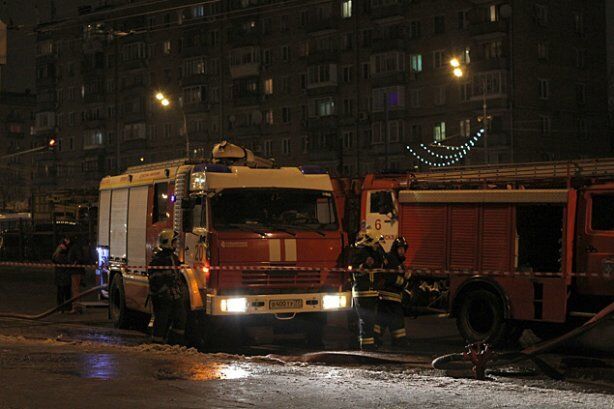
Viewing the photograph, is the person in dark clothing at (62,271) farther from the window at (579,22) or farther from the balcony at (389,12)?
the window at (579,22)

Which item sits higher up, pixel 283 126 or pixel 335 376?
pixel 283 126

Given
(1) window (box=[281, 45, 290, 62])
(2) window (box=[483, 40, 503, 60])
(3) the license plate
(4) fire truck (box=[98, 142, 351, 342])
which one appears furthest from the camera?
(1) window (box=[281, 45, 290, 62])

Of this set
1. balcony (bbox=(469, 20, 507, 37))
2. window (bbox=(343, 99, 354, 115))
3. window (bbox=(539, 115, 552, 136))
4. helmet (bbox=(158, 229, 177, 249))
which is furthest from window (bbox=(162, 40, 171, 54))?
helmet (bbox=(158, 229, 177, 249))

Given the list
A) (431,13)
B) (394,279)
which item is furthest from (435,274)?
(431,13)

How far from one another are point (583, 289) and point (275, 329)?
4590 millimetres

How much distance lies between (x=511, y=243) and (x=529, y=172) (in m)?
1.15

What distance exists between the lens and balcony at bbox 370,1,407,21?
6028cm

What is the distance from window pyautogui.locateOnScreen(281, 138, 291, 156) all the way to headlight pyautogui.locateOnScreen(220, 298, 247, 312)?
183ft

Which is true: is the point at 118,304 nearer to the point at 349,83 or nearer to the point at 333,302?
the point at 333,302

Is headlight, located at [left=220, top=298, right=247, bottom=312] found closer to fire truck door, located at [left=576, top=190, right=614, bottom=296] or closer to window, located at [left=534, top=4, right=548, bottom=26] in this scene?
fire truck door, located at [left=576, top=190, right=614, bottom=296]

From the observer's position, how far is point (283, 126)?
68500 mm

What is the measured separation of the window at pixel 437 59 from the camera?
5825 centimetres

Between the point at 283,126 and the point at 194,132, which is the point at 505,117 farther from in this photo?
the point at 194,132

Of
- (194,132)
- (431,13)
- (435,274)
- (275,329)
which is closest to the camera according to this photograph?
(275,329)
